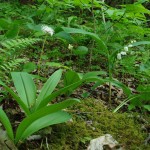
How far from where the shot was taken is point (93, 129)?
7.00 feet

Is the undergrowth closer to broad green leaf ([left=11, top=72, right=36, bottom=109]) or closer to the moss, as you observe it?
the moss

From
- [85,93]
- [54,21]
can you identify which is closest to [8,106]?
[85,93]

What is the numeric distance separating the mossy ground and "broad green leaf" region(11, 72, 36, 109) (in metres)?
0.26

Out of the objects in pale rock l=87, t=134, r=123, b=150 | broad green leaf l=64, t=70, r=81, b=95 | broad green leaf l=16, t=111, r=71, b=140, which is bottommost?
pale rock l=87, t=134, r=123, b=150

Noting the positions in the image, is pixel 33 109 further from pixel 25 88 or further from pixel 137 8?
pixel 137 8

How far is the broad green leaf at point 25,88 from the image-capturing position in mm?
1961

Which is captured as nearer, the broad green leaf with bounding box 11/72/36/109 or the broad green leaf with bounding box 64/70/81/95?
the broad green leaf with bounding box 11/72/36/109

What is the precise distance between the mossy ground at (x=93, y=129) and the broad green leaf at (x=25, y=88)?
0.26 meters

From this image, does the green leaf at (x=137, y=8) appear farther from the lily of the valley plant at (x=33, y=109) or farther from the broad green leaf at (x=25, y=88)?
the broad green leaf at (x=25, y=88)

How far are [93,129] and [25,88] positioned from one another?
602 mm

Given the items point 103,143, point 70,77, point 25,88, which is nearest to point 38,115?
point 25,88

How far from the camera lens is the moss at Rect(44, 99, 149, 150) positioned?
193cm

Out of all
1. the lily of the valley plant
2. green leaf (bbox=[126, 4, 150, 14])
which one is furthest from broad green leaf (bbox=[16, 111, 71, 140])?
green leaf (bbox=[126, 4, 150, 14])

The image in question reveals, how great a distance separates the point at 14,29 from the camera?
278 centimetres
